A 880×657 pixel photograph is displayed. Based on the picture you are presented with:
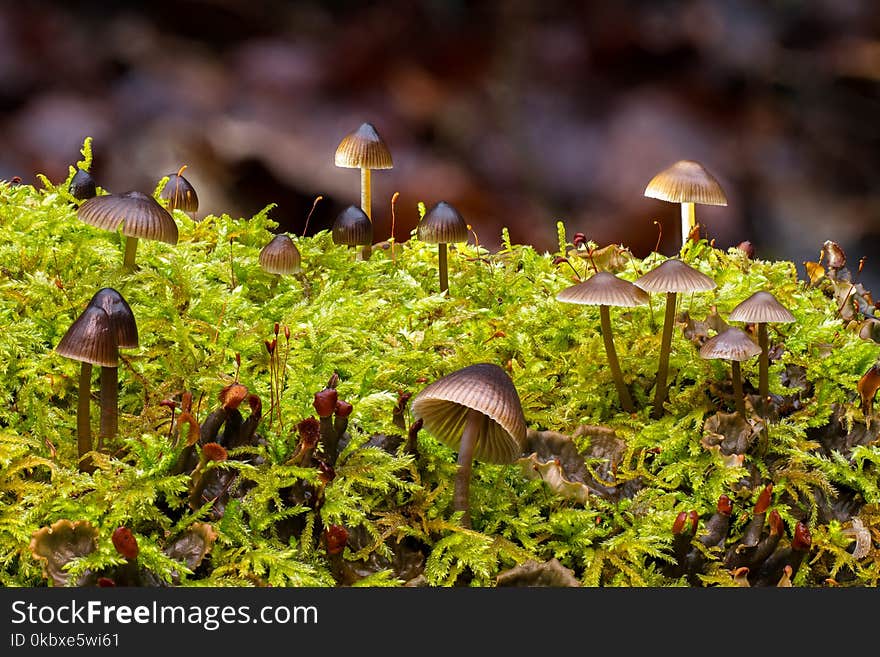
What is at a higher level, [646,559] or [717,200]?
[717,200]

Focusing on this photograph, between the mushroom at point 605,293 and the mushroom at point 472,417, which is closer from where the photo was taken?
the mushroom at point 472,417

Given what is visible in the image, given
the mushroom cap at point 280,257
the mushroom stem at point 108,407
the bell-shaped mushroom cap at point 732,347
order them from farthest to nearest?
the mushroom cap at point 280,257 < the bell-shaped mushroom cap at point 732,347 < the mushroom stem at point 108,407

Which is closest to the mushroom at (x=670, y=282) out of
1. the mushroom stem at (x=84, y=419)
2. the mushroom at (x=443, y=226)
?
the mushroom at (x=443, y=226)

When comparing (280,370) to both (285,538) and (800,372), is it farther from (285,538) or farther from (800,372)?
(800,372)

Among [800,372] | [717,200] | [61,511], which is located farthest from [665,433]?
[61,511]

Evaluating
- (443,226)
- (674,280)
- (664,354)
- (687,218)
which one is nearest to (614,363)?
(664,354)

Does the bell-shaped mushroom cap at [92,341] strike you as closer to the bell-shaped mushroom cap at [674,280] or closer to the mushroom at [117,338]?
the mushroom at [117,338]

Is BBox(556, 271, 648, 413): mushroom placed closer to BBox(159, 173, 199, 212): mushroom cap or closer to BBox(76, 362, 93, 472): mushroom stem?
BBox(76, 362, 93, 472): mushroom stem
